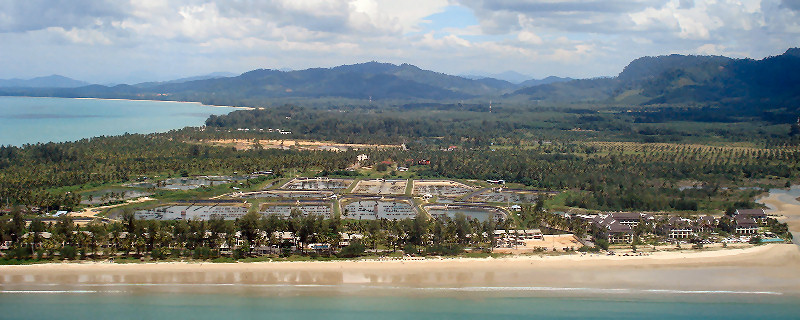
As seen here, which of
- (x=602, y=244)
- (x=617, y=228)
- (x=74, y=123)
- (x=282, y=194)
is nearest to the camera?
(x=602, y=244)

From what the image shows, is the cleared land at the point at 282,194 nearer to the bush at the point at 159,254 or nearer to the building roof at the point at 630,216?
the bush at the point at 159,254

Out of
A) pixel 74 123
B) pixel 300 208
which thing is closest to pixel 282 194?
pixel 300 208

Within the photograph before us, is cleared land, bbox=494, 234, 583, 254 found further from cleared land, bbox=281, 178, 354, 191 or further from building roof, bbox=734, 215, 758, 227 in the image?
cleared land, bbox=281, 178, 354, 191

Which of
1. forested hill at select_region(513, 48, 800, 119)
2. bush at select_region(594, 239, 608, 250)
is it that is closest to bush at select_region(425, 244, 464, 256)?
bush at select_region(594, 239, 608, 250)

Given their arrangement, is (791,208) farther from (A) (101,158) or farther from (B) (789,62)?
(B) (789,62)

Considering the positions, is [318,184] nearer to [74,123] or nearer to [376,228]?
[376,228]

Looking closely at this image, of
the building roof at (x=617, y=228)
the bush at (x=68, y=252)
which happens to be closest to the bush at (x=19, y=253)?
the bush at (x=68, y=252)
